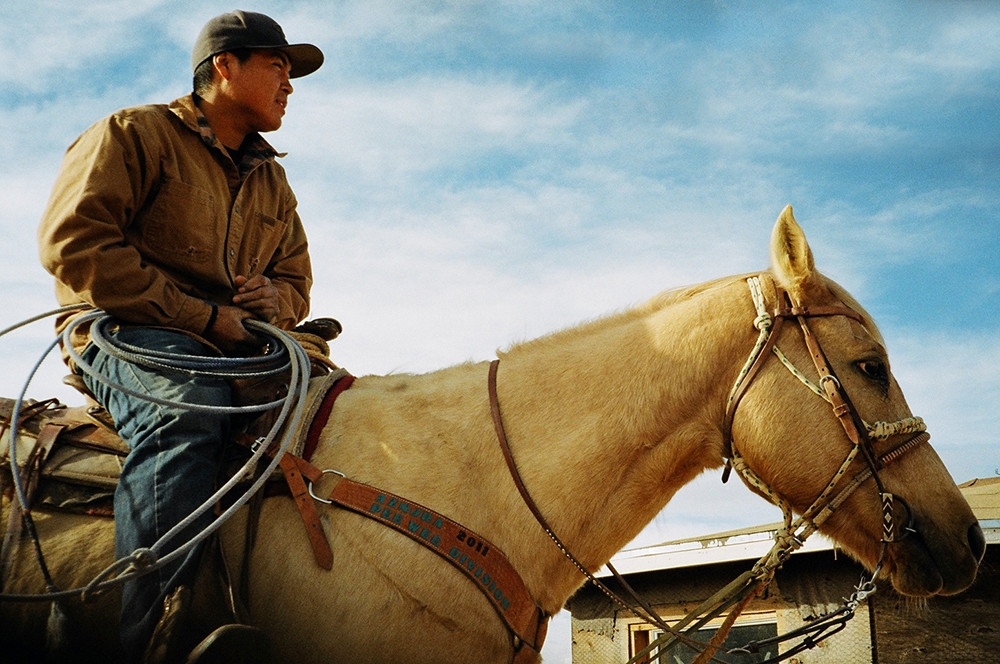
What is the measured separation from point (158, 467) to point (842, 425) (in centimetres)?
259

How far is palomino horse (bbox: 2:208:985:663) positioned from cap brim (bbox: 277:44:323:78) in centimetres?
161

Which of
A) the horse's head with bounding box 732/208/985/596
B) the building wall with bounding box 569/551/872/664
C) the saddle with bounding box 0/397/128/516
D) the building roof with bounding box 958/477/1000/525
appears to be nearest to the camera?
the saddle with bounding box 0/397/128/516

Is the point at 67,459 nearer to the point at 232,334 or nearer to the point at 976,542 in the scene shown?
the point at 232,334

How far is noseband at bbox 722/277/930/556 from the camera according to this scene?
343 centimetres

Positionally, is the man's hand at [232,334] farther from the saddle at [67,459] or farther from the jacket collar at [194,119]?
the jacket collar at [194,119]

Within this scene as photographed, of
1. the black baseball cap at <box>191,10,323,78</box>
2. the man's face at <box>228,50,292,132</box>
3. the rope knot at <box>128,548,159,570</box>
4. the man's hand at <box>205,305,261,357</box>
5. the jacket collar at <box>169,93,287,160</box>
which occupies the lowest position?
the rope knot at <box>128,548,159,570</box>

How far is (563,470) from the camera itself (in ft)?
11.2

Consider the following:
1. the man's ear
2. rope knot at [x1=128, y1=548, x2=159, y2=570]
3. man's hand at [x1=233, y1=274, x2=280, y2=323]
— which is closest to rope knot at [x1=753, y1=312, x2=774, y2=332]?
man's hand at [x1=233, y1=274, x2=280, y2=323]

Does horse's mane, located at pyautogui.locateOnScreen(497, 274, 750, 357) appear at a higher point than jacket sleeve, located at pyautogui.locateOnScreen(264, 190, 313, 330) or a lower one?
lower

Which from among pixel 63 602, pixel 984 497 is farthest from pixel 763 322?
Answer: pixel 984 497

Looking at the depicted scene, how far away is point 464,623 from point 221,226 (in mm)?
2004

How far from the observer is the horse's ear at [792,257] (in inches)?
145

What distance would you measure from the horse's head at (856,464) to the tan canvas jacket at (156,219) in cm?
232

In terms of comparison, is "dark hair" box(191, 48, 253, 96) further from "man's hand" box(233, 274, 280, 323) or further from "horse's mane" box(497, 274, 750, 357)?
"horse's mane" box(497, 274, 750, 357)
